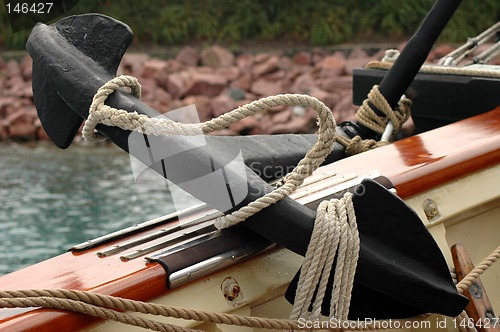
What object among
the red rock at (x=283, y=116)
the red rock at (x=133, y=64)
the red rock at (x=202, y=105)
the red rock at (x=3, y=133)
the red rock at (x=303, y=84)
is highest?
the red rock at (x=283, y=116)

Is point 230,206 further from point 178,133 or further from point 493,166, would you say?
point 493,166

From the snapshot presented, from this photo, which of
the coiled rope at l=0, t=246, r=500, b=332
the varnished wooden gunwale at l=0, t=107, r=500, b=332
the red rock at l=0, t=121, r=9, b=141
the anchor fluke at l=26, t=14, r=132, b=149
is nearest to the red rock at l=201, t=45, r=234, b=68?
the red rock at l=0, t=121, r=9, b=141

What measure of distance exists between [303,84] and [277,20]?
2234 mm

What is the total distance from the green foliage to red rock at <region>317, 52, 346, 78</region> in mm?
1086

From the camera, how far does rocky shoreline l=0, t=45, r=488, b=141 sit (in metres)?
8.16

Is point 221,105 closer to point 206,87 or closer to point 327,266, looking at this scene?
point 206,87

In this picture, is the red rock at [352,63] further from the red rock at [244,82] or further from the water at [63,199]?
the water at [63,199]

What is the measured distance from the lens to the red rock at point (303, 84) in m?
8.82

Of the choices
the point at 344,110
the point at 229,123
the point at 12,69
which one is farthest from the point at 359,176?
the point at 12,69

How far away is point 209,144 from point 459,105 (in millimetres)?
1237

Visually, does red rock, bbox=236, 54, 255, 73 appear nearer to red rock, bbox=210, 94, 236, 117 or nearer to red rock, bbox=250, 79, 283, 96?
red rock, bbox=250, 79, 283, 96

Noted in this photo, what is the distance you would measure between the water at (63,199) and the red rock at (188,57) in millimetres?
2795

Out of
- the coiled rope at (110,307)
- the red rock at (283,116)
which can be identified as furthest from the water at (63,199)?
the coiled rope at (110,307)

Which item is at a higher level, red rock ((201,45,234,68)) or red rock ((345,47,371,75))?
red rock ((345,47,371,75))
